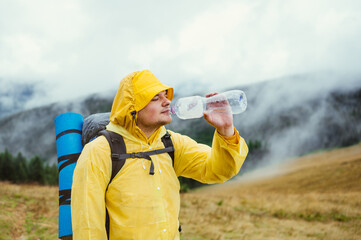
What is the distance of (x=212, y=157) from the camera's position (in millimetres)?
2703

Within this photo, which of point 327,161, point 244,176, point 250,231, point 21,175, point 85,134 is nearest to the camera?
point 85,134

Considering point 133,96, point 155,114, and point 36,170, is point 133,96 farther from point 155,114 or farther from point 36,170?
point 36,170

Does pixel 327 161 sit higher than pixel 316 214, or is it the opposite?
pixel 327 161

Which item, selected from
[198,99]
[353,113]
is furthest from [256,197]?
[198,99]

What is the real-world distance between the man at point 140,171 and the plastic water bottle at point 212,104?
11 centimetres

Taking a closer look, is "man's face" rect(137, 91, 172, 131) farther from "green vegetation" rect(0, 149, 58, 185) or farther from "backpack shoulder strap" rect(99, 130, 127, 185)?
"green vegetation" rect(0, 149, 58, 185)

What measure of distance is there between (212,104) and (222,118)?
216 mm

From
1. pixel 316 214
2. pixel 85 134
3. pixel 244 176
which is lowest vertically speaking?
pixel 316 214

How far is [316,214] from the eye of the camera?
11281mm

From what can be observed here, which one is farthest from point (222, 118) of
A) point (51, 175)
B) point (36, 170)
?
point (36, 170)

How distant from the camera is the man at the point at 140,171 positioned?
239 cm

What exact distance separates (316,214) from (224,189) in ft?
19.4

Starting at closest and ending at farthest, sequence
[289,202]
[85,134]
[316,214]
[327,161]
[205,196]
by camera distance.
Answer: [85,134] < [316,214] < [289,202] < [327,161] < [205,196]

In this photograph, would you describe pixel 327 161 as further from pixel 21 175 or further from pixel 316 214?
pixel 21 175
